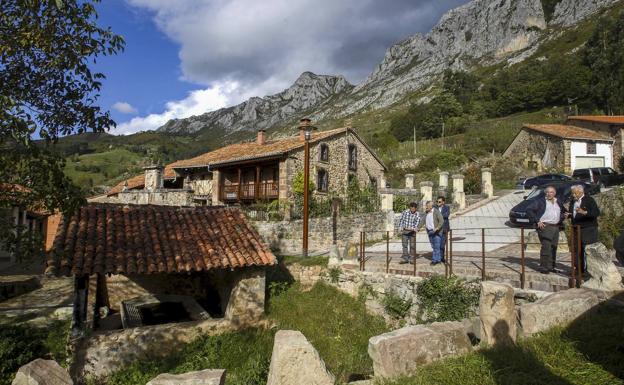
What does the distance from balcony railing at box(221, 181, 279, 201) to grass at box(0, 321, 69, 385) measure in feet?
52.6

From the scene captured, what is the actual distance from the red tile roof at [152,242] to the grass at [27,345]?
2298mm

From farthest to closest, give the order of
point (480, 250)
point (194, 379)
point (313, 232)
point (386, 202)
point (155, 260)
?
point (386, 202) < point (313, 232) < point (480, 250) < point (155, 260) < point (194, 379)

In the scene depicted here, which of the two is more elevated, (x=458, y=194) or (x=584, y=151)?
(x=584, y=151)

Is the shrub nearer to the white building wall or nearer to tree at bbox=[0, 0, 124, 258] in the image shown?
tree at bbox=[0, 0, 124, 258]

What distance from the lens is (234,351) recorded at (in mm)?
8750

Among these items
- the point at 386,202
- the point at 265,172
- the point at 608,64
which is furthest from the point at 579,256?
the point at 608,64

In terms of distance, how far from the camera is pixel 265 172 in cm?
2733

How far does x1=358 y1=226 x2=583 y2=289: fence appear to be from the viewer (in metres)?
6.56

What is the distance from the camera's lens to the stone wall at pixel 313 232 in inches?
693

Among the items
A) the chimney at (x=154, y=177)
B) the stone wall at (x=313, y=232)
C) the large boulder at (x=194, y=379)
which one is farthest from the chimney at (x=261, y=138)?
Answer: the large boulder at (x=194, y=379)

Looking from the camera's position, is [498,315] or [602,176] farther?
[602,176]

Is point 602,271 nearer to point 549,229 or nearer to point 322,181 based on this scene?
point 549,229

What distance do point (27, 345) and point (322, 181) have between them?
19.5m

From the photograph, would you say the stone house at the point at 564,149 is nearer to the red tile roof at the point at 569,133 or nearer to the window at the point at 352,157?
the red tile roof at the point at 569,133
